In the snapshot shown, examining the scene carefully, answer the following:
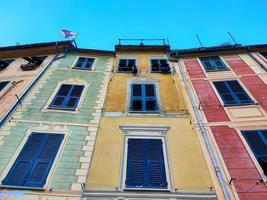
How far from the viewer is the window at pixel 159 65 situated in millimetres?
13534

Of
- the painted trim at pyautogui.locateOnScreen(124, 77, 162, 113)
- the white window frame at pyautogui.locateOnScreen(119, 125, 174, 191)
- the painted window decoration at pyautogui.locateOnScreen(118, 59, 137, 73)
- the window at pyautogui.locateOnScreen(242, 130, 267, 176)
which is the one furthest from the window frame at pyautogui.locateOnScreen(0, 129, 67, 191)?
the window at pyautogui.locateOnScreen(242, 130, 267, 176)

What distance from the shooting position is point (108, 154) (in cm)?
805

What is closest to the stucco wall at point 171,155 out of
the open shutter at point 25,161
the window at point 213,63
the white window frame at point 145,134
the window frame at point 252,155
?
the white window frame at point 145,134

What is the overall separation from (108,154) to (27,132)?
2.89m

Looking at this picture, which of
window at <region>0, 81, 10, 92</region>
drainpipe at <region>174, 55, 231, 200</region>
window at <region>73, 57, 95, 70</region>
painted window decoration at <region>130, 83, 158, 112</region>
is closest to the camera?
drainpipe at <region>174, 55, 231, 200</region>

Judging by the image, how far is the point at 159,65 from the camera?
46.1 ft

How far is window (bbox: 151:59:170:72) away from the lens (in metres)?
13.5

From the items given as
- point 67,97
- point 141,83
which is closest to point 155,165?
point 67,97

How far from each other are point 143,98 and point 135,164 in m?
3.93

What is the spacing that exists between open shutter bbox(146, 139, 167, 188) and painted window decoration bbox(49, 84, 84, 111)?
356 cm

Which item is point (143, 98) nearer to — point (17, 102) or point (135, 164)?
point (135, 164)

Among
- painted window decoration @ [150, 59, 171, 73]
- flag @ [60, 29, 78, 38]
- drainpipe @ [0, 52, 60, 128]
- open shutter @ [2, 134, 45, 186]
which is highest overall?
flag @ [60, 29, 78, 38]

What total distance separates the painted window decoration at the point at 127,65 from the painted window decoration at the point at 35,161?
5.93 meters

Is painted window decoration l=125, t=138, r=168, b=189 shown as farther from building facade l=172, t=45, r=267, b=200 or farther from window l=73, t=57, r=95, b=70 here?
window l=73, t=57, r=95, b=70
